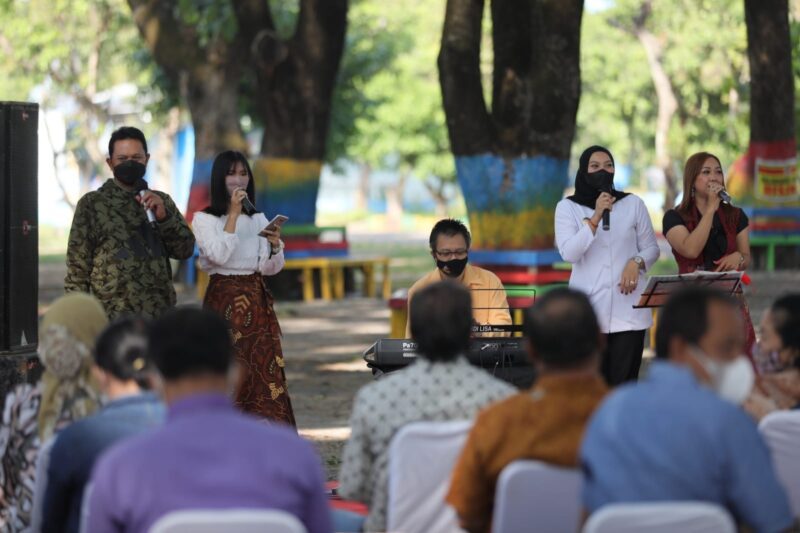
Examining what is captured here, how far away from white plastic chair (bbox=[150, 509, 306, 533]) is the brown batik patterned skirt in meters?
4.60

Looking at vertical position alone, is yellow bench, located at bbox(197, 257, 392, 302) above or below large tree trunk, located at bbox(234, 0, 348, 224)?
below

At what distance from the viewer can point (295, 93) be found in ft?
67.4

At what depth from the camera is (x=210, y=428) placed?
382 cm

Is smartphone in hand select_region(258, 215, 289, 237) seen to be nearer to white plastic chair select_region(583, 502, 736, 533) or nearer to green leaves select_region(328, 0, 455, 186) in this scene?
white plastic chair select_region(583, 502, 736, 533)

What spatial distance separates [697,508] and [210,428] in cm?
119

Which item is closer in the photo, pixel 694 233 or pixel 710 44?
pixel 694 233

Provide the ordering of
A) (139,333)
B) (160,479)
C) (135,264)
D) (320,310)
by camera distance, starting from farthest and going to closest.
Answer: (320,310) → (135,264) → (139,333) → (160,479)

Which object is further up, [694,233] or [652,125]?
[652,125]

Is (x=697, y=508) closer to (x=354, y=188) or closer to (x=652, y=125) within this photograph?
(x=652, y=125)

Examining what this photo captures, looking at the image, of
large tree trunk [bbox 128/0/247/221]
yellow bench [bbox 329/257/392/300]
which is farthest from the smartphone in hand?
yellow bench [bbox 329/257/392/300]

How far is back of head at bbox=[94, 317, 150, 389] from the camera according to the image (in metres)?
4.58

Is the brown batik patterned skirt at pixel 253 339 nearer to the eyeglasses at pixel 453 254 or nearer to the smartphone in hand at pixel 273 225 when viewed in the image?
the smartphone in hand at pixel 273 225

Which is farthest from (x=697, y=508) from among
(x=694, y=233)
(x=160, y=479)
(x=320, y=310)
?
(x=320, y=310)

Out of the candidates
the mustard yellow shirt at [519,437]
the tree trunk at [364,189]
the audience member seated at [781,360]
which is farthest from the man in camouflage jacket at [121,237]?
the tree trunk at [364,189]
